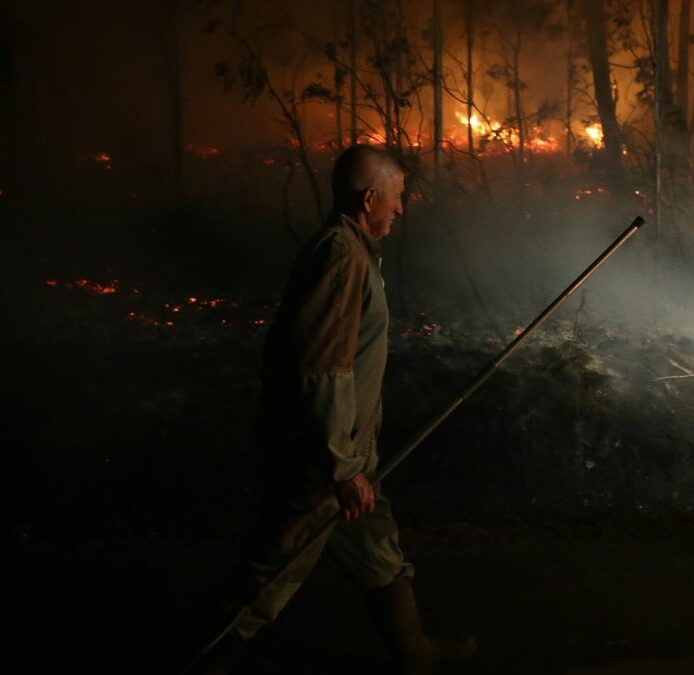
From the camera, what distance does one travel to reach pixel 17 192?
12.0 m

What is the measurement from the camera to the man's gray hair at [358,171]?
3166mm

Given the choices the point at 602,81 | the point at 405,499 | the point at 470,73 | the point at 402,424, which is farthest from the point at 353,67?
the point at 405,499

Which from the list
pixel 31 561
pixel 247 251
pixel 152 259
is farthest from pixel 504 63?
pixel 31 561

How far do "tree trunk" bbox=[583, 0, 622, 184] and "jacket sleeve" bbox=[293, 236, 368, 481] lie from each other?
7.62 metres

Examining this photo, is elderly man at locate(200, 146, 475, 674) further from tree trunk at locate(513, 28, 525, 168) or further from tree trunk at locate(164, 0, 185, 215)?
tree trunk at locate(164, 0, 185, 215)

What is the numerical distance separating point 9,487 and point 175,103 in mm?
7009

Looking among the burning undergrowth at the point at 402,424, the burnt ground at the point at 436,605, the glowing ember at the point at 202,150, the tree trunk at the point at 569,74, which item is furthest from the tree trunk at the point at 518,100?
the burnt ground at the point at 436,605

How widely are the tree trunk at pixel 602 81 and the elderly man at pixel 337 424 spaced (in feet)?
24.0

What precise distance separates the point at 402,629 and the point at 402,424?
10.8 ft

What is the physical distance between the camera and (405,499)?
5.46 meters

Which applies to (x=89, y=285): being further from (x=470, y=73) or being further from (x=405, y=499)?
(x=405, y=499)

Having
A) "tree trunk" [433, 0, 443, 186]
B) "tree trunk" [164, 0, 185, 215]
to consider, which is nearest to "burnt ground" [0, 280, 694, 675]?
"tree trunk" [433, 0, 443, 186]

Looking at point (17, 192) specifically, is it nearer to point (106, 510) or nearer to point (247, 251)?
point (247, 251)

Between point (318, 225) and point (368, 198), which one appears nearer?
point (368, 198)
